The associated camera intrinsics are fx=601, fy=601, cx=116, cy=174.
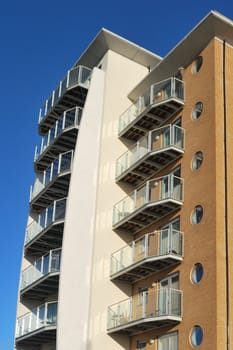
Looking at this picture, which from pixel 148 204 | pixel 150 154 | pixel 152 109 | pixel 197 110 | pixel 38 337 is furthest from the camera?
pixel 38 337

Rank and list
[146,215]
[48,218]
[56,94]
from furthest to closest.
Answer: [56,94]
[48,218]
[146,215]

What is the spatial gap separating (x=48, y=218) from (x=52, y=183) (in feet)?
6.01

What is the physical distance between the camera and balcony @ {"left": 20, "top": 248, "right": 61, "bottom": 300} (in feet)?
92.5

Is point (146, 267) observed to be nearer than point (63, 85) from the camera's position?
Yes

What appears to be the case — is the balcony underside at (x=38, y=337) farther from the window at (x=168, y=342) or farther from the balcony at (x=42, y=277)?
the window at (x=168, y=342)

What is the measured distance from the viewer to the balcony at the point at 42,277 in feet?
92.5

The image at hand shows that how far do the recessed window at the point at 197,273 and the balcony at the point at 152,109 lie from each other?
26.1ft

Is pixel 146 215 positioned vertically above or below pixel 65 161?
below

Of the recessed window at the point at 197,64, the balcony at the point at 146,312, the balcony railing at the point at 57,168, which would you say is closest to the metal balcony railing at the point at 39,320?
the balcony at the point at 146,312

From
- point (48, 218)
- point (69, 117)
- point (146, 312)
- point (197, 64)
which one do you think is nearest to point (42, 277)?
point (48, 218)

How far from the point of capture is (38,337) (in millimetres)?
29000

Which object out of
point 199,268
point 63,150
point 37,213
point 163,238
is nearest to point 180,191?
point 163,238

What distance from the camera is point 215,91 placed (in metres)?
24.8

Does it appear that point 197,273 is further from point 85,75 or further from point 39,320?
point 85,75
